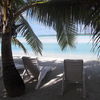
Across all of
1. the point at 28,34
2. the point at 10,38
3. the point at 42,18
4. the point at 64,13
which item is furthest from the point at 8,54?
the point at 64,13

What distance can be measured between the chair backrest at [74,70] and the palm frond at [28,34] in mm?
1596

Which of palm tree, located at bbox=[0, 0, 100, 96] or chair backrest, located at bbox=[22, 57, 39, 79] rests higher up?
palm tree, located at bbox=[0, 0, 100, 96]

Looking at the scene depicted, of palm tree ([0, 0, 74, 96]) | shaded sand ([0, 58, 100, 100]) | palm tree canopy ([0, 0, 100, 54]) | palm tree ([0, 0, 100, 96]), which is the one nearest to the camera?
palm tree canopy ([0, 0, 100, 54])

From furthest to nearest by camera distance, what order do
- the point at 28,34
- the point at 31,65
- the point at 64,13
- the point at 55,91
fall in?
the point at 28,34 < the point at 31,65 < the point at 55,91 < the point at 64,13

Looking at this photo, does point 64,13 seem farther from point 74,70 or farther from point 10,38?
point 74,70

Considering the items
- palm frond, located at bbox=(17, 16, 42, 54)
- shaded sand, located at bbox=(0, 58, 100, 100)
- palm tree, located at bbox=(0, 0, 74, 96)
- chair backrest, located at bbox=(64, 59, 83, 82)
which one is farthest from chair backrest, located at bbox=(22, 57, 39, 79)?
chair backrest, located at bbox=(64, 59, 83, 82)

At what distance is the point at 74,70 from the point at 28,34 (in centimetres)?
195

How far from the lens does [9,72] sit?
3.83 m

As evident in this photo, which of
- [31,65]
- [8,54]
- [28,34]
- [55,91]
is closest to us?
[8,54]

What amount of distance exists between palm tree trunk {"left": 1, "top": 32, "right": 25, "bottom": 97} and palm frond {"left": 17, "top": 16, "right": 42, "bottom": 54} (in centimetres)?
Result: 123

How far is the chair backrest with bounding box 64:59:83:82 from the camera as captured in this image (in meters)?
4.16

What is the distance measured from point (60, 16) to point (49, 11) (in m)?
0.29

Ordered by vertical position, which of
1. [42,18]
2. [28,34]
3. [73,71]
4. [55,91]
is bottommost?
[55,91]

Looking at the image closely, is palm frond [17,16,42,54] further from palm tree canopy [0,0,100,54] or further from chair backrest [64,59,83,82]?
chair backrest [64,59,83,82]
